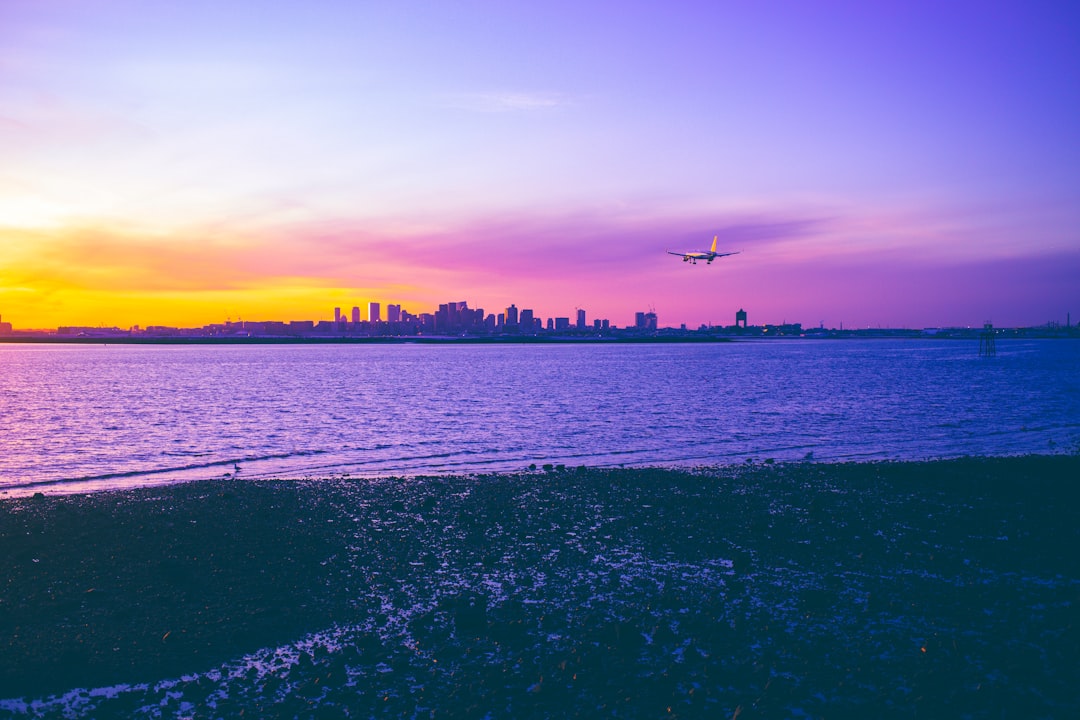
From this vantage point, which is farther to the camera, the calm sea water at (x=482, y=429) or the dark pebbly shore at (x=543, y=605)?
the calm sea water at (x=482, y=429)

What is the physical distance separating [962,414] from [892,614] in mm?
43010

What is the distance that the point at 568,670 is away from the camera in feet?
31.9

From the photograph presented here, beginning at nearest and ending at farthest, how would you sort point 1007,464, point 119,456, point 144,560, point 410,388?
point 144,560
point 1007,464
point 119,456
point 410,388

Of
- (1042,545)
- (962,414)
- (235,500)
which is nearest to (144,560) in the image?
(235,500)

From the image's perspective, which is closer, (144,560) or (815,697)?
(815,697)

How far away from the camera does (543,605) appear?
12.4 meters

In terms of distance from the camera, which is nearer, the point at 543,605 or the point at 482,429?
the point at 543,605

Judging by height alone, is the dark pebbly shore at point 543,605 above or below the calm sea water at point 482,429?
above

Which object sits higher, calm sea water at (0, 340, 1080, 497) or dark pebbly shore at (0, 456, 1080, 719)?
dark pebbly shore at (0, 456, 1080, 719)

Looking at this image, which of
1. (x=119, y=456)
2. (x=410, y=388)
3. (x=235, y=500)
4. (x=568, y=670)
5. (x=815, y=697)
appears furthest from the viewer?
(x=410, y=388)

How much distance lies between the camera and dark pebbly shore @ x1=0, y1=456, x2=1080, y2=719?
30.1 feet

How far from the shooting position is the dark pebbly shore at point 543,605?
918 cm

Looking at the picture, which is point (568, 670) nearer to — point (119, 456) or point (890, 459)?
point (890, 459)

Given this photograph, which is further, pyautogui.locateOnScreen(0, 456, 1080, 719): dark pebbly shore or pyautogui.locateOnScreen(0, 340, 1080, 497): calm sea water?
pyautogui.locateOnScreen(0, 340, 1080, 497): calm sea water
